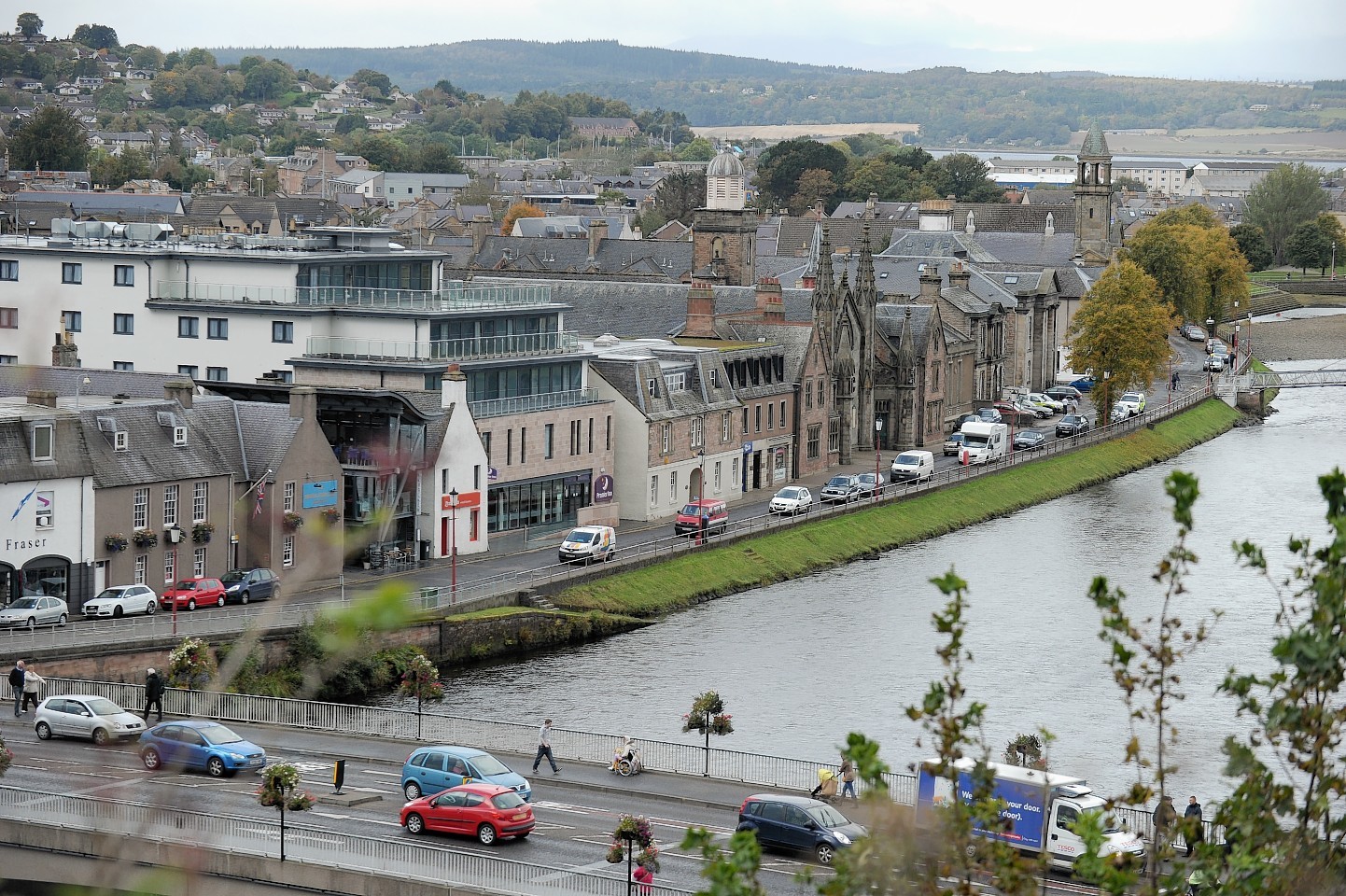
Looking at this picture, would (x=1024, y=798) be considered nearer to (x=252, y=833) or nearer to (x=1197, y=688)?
(x=252, y=833)

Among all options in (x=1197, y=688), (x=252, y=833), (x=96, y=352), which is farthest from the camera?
(x=96, y=352)

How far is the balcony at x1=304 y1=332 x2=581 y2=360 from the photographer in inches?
2630

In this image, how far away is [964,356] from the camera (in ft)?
336

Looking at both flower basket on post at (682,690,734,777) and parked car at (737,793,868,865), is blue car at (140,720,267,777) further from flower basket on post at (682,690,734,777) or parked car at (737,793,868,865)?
flower basket on post at (682,690,734,777)

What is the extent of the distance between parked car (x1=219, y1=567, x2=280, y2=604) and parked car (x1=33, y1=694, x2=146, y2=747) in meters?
13.8

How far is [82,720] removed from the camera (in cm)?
4012

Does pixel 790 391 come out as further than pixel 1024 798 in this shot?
Yes

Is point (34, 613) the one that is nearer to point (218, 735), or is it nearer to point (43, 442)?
point (43, 442)

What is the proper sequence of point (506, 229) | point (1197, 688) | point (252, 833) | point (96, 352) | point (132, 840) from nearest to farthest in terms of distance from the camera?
point (132, 840), point (252, 833), point (1197, 688), point (96, 352), point (506, 229)

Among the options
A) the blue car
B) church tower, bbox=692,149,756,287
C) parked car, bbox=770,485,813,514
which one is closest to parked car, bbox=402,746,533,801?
the blue car

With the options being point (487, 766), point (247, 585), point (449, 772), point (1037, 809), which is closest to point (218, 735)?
point (449, 772)

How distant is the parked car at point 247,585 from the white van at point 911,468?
116 ft

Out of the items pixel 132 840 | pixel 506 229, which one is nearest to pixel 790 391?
pixel 132 840

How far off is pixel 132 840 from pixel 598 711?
39559mm
